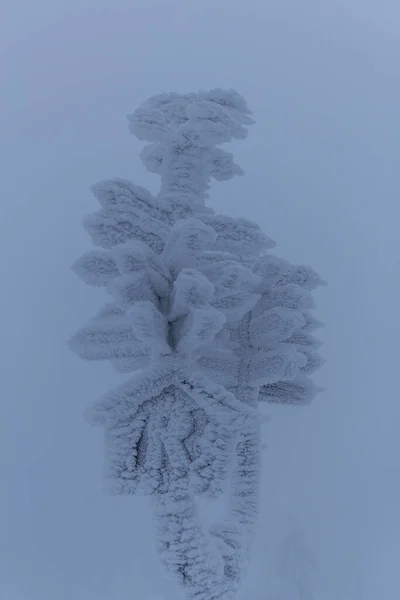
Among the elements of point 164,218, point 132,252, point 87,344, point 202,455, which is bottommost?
point 202,455

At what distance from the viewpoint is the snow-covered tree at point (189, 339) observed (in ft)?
5.63

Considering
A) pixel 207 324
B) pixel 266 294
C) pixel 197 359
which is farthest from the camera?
pixel 266 294

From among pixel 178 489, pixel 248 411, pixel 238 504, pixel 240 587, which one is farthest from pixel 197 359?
pixel 240 587

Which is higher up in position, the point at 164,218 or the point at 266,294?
the point at 164,218

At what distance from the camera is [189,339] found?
1726mm

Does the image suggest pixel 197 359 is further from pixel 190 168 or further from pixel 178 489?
pixel 190 168

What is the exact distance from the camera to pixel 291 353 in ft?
6.58

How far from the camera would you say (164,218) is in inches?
79.6

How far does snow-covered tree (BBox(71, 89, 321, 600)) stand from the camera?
1715mm

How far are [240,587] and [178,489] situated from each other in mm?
508

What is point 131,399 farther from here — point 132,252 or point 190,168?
point 190,168

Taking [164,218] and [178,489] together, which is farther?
[164,218]

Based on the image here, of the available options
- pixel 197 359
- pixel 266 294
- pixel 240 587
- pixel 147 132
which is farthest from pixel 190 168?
pixel 240 587

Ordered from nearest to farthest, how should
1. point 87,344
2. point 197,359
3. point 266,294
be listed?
point 87,344
point 197,359
point 266,294
